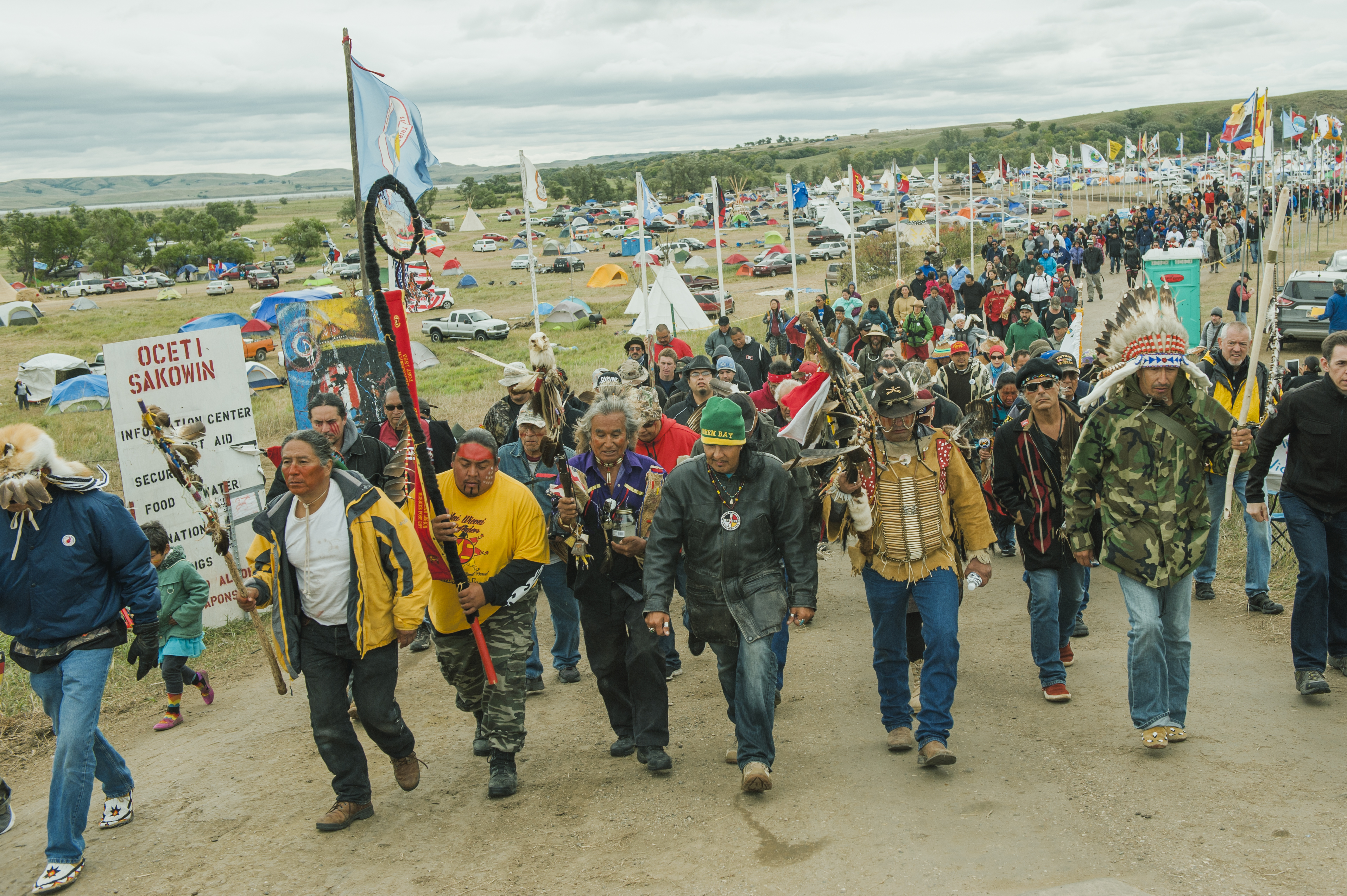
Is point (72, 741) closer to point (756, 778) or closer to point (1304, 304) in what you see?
point (756, 778)

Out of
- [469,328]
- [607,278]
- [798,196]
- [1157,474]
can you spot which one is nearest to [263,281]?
[607,278]

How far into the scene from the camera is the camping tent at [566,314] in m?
44.5

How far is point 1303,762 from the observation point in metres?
4.90

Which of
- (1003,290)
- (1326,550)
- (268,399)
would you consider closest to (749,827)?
(1326,550)

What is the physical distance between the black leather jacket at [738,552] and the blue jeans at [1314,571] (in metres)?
2.87

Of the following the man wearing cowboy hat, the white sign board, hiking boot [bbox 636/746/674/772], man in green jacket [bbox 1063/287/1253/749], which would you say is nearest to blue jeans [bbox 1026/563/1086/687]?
man in green jacket [bbox 1063/287/1253/749]

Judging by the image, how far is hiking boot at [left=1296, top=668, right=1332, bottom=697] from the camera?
5.62 metres

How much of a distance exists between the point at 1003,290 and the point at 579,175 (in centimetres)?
10913

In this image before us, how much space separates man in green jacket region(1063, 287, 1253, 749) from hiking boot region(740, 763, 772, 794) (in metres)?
1.93

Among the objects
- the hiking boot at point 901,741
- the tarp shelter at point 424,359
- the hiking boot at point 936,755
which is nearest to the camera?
the hiking boot at point 936,755

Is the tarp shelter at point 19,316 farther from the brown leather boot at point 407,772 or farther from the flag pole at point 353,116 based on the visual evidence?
the brown leather boot at point 407,772

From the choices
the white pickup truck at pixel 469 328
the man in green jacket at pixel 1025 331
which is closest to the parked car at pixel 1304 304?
the man in green jacket at pixel 1025 331

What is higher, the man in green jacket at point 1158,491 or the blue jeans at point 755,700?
the man in green jacket at point 1158,491

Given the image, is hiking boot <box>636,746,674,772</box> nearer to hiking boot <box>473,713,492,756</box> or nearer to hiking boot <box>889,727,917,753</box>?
hiking boot <box>473,713,492,756</box>
